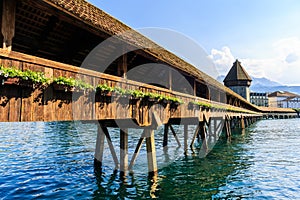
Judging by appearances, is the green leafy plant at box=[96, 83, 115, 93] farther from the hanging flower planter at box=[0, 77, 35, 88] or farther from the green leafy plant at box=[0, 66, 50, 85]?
the hanging flower planter at box=[0, 77, 35, 88]

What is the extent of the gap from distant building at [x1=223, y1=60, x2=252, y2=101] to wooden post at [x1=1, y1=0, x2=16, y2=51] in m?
53.4

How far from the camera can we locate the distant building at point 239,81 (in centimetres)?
5350

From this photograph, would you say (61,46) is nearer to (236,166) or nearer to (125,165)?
(125,165)

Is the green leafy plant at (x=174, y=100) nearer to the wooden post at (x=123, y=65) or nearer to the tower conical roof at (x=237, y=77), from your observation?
the wooden post at (x=123, y=65)

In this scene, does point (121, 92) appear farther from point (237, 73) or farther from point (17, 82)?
point (237, 73)

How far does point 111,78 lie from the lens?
654 centimetres

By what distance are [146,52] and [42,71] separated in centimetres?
373

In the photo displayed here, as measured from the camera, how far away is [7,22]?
4.40m

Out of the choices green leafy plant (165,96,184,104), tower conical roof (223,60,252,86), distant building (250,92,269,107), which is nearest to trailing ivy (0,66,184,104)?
green leafy plant (165,96,184,104)

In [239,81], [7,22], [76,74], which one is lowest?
[76,74]

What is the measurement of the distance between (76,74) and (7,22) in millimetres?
1684

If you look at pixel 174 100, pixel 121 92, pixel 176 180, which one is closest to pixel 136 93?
pixel 121 92

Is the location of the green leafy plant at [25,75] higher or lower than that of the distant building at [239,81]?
lower

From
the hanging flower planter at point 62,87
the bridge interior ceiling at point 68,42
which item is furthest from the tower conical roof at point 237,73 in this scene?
the hanging flower planter at point 62,87
